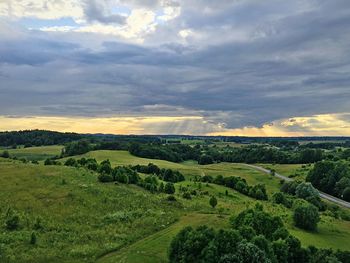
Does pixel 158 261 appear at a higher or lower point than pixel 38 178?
lower

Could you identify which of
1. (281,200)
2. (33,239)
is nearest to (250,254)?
(33,239)

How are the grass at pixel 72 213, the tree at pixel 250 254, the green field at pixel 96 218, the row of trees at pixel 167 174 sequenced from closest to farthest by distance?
the tree at pixel 250 254
the green field at pixel 96 218
the grass at pixel 72 213
the row of trees at pixel 167 174

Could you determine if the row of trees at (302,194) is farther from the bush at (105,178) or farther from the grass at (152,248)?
the grass at (152,248)

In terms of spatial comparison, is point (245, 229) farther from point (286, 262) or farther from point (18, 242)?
point (18, 242)

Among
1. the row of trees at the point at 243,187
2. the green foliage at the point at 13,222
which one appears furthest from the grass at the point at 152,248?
the row of trees at the point at 243,187

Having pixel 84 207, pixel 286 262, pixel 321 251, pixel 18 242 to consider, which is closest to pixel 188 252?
pixel 286 262

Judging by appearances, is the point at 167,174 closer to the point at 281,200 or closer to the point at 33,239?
the point at 281,200

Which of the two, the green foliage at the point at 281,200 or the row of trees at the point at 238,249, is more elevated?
the row of trees at the point at 238,249
